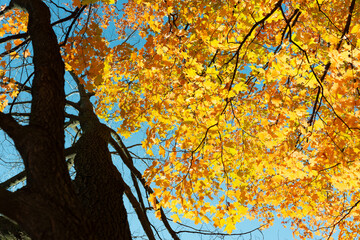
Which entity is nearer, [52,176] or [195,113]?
[52,176]

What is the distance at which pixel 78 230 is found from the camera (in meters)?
2.05

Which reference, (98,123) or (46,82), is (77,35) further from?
(98,123)

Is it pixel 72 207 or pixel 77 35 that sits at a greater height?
pixel 77 35

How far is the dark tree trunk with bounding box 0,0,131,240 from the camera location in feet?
6.45

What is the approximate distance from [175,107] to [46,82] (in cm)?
194

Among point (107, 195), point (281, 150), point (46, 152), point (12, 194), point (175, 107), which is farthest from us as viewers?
point (175, 107)

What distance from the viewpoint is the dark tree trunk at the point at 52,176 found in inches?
77.4

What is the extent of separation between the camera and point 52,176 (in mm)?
2182

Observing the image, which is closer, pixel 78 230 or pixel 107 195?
pixel 78 230

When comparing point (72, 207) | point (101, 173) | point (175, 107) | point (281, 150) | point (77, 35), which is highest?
point (77, 35)

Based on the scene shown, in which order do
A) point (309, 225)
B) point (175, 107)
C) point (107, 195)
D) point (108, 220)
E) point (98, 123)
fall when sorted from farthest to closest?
point (309, 225)
point (98, 123)
point (175, 107)
point (107, 195)
point (108, 220)

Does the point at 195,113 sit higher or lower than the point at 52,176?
higher

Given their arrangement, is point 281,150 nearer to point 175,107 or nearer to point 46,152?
point 175,107

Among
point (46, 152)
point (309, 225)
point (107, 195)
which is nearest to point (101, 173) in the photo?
point (107, 195)
